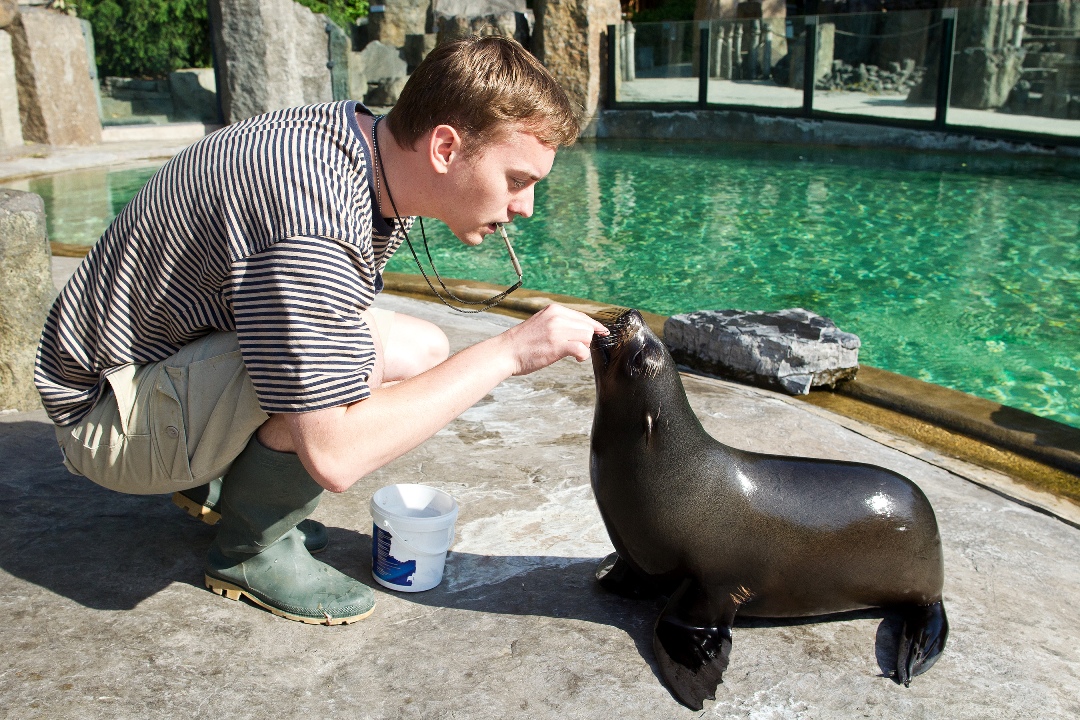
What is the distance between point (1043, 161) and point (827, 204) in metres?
3.50

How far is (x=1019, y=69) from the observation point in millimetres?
11516

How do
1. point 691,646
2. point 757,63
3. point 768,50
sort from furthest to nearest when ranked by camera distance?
point 757,63
point 768,50
point 691,646

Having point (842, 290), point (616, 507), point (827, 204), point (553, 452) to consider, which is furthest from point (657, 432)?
point (827, 204)

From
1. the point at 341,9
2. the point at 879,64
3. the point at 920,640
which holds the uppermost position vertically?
the point at 341,9


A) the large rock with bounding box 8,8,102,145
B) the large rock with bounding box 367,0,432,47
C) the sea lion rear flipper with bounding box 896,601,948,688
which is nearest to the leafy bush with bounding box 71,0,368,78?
the large rock with bounding box 367,0,432,47

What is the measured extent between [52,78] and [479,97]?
11.6 metres

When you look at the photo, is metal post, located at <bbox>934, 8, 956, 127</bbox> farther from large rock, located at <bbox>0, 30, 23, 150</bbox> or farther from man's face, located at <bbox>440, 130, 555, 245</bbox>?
man's face, located at <bbox>440, 130, 555, 245</bbox>

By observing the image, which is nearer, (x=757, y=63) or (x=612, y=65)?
(x=757, y=63)

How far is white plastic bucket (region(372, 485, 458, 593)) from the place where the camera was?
2129 millimetres

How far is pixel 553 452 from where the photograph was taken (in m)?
2.93

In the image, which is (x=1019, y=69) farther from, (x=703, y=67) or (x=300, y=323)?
(x=300, y=323)

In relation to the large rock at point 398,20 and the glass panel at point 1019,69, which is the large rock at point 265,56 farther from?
the glass panel at point 1019,69

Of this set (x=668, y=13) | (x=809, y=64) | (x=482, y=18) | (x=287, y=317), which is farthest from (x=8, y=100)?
(x=668, y=13)

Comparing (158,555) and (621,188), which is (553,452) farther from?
(621,188)
